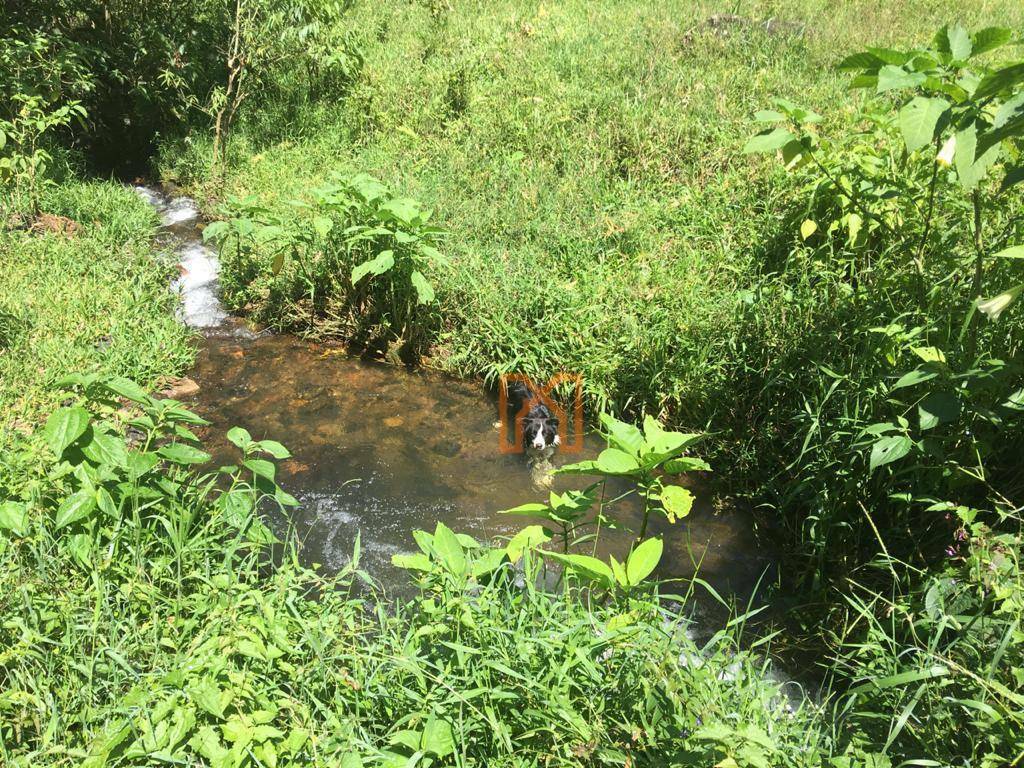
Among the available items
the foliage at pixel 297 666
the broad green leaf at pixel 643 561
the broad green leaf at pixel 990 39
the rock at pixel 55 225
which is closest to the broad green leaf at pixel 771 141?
the broad green leaf at pixel 990 39

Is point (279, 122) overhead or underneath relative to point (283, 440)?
overhead

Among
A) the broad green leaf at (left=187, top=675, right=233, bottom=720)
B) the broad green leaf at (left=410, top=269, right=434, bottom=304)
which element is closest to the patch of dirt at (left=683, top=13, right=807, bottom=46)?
the broad green leaf at (left=410, top=269, right=434, bottom=304)

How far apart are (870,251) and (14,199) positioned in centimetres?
654

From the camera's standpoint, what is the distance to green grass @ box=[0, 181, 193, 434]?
4.40 meters

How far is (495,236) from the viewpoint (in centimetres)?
591

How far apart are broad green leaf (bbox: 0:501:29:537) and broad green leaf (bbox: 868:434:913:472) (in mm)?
2877

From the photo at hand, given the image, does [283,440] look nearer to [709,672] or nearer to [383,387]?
[383,387]

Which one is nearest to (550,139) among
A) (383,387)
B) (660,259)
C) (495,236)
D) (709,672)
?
(495,236)

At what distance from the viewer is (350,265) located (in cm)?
554

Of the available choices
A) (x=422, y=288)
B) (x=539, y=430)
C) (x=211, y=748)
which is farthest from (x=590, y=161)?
(x=211, y=748)

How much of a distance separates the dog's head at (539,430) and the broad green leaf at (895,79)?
2.48 meters

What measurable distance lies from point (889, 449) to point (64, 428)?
9.41ft

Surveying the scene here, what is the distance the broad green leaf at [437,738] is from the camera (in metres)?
1.92

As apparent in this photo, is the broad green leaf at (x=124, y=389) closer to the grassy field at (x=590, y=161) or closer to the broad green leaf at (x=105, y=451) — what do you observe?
the broad green leaf at (x=105, y=451)
